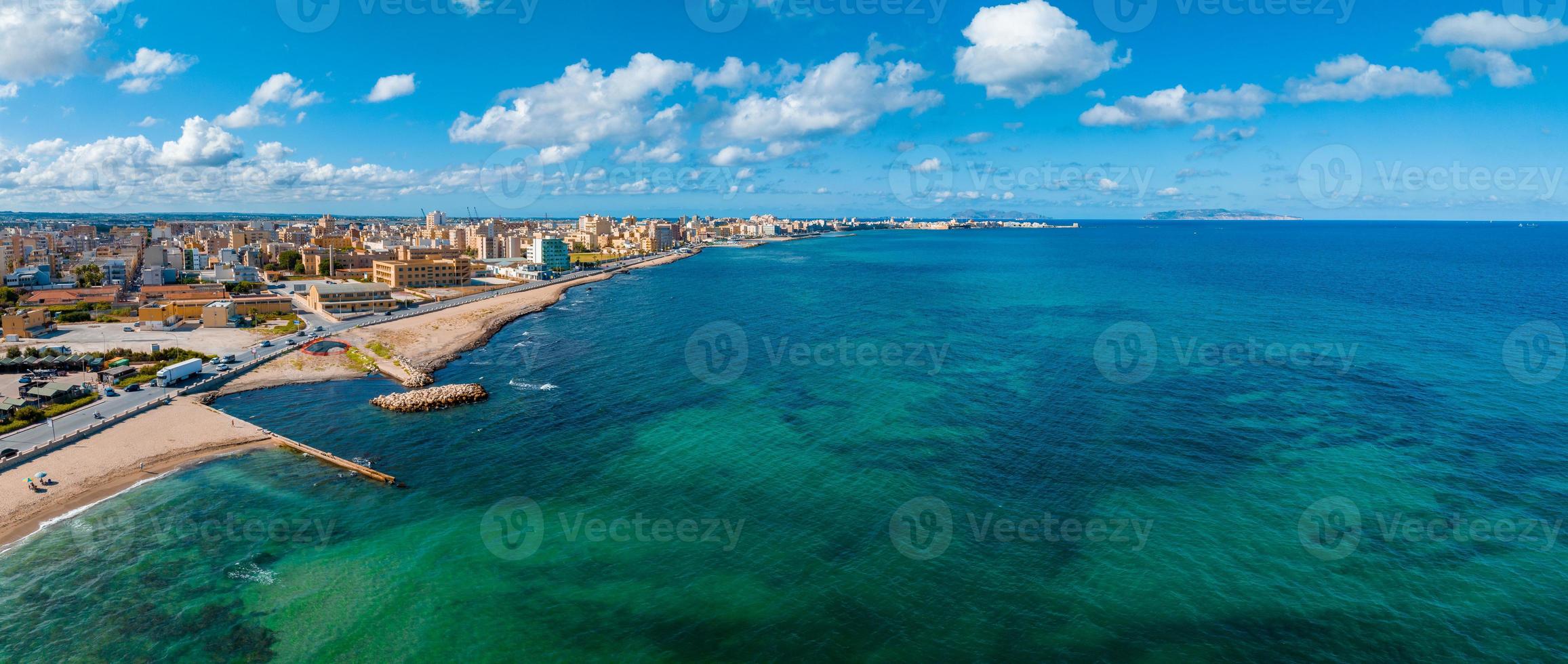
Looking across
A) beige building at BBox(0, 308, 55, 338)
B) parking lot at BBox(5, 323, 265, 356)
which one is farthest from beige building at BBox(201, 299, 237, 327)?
beige building at BBox(0, 308, 55, 338)

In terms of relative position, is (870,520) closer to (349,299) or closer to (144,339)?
(144,339)

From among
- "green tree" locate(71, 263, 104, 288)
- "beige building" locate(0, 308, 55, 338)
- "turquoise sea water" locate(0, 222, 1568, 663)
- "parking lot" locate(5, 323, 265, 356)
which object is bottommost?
"turquoise sea water" locate(0, 222, 1568, 663)

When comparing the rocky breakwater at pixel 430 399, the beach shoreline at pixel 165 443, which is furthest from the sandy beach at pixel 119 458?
the rocky breakwater at pixel 430 399

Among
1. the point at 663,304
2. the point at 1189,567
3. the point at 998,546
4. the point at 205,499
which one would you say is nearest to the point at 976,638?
the point at 998,546

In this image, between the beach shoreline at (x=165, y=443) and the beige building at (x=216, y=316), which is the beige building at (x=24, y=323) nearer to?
the beige building at (x=216, y=316)

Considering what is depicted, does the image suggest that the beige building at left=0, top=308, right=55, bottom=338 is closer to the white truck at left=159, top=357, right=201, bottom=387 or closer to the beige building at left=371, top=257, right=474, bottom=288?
the white truck at left=159, top=357, right=201, bottom=387

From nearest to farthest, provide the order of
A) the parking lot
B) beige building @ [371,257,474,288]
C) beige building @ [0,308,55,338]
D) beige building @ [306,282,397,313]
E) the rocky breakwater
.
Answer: the rocky breakwater
the parking lot
beige building @ [0,308,55,338]
beige building @ [306,282,397,313]
beige building @ [371,257,474,288]

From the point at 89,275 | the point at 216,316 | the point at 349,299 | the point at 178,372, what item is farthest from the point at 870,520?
the point at 89,275
